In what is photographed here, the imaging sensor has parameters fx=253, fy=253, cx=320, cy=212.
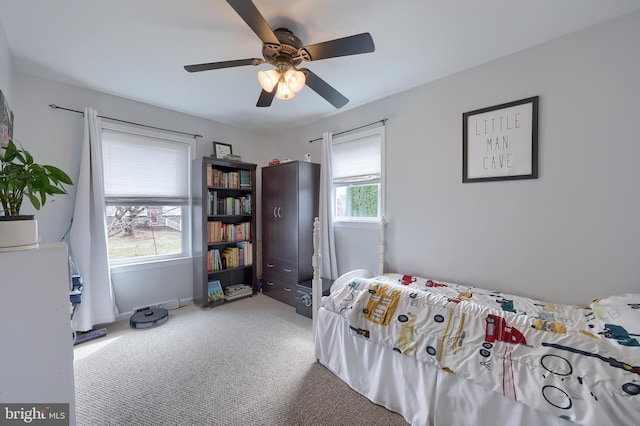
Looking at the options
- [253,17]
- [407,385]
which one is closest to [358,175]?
[253,17]

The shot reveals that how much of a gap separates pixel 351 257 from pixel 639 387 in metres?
2.35

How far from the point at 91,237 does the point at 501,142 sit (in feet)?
12.8

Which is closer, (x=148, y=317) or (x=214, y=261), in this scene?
(x=148, y=317)

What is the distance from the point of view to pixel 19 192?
106 centimetres

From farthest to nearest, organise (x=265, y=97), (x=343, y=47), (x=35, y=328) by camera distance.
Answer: (x=265, y=97)
(x=343, y=47)
(x=35, y=328)

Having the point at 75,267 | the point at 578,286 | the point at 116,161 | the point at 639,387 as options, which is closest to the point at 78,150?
the point at 116,161

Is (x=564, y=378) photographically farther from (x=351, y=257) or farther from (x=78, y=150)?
(x=78, y=150)

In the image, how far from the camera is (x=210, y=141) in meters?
3.53

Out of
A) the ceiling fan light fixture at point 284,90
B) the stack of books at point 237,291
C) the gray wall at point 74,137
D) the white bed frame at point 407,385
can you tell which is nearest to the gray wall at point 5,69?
the gray wall at point 74,137

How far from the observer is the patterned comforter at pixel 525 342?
998 mm

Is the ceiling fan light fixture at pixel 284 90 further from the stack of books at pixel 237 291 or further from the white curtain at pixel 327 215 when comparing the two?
the stack of books at pixel 237 291

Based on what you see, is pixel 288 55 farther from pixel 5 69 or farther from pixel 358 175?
pixel 5 69

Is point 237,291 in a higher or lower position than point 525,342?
lower

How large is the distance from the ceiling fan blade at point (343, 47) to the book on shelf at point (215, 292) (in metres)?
2.90
